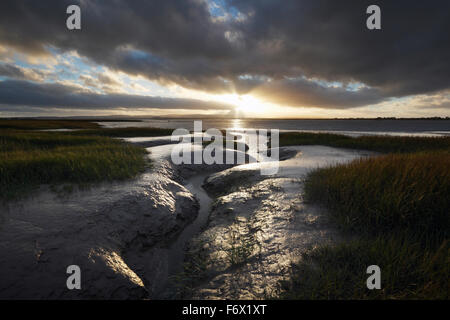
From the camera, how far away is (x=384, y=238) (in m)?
3.32

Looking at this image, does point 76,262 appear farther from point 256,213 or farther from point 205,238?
point 256,213

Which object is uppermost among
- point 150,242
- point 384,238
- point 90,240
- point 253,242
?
point 384,238

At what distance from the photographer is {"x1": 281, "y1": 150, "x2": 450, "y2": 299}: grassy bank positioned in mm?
2285

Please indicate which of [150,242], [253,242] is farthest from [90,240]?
[253,242]

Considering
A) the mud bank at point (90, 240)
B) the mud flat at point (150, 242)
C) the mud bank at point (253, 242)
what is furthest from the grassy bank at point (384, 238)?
the mud bank at point (90, 240)

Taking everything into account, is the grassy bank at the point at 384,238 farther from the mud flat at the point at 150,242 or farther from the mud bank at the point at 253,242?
the mud flat at the point at 150,242

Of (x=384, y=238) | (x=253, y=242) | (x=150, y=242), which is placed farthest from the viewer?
(x=150, y=242)

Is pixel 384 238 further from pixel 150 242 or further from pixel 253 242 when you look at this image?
pixel 150 242

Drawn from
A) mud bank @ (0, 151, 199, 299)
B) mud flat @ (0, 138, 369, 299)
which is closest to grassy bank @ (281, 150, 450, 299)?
mud flat @ (0, 138, 369, 299)

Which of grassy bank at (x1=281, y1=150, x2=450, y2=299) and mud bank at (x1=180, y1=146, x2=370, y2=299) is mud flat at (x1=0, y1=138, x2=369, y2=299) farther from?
grassy bank at (x1=281, y1=150, x2=450, y2=299)

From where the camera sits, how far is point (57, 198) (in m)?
4.73

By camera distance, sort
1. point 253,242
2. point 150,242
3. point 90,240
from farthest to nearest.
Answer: point 150,242
point 253,242
point 90,240
